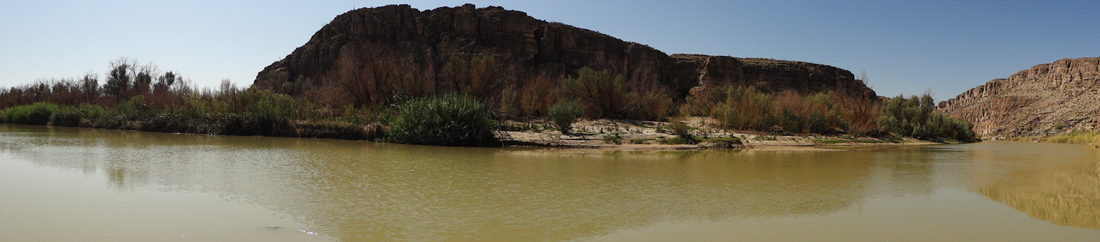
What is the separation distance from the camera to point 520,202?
631 centimetres

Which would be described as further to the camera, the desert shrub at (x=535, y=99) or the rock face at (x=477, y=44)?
the rock face at (x=477, y=44)

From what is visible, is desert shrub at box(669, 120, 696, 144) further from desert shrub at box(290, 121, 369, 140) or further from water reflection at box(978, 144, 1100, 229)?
desert shrub at box(290, 121, 369, 140)

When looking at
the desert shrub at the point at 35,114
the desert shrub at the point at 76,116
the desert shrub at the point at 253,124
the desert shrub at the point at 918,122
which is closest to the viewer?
the desert shrub at the point at 253,124

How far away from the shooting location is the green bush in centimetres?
1617

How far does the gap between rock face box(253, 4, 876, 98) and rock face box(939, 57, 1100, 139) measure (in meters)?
12.3

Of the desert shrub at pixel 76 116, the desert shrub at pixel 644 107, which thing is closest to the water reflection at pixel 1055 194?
the desert shrub at pixel 644 107

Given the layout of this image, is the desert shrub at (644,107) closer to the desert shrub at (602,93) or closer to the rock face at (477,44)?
the desert shrub at (602,93)

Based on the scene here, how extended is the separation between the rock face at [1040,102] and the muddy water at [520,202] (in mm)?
43786

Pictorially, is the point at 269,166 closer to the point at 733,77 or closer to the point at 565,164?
the point at 565,164

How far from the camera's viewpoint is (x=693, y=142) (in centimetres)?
1797

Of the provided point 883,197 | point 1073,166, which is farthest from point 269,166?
point 1073,166

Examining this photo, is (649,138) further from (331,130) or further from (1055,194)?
(1055,194)

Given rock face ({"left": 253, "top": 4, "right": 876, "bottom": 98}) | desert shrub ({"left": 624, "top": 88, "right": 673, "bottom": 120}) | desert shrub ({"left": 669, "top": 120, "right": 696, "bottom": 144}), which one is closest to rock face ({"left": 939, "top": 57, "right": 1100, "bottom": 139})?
rock face ({"left": 253, "top": 4, "right": 876, "bottom": 98})

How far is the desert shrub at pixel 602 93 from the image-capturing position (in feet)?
84.2
